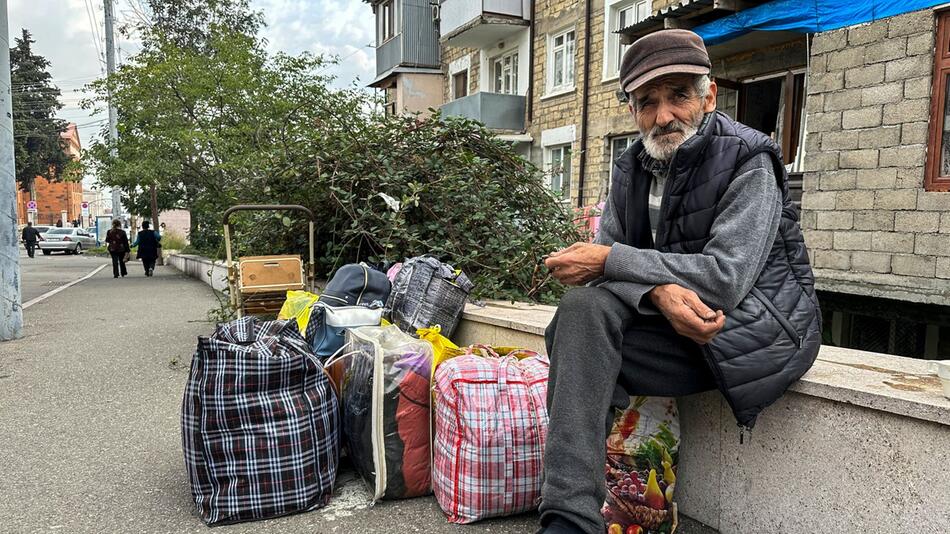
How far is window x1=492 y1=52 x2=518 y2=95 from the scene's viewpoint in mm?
17297

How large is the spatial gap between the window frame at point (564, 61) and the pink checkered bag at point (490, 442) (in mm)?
12621

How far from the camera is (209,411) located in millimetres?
2668

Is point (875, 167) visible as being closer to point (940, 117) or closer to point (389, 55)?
point (940, 117)

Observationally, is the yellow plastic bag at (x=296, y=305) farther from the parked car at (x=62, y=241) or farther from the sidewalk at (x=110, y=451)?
the parked car at (x=62, y=241)

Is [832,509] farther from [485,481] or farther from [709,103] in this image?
[709,103]

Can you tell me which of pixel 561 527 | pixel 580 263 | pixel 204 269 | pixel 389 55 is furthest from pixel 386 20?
pixel 561 527

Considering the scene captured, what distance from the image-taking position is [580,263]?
2213 mm

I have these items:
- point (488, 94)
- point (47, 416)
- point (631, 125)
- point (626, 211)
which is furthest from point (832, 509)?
point (488, 94)

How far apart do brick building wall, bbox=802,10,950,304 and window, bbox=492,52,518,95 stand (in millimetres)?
10513

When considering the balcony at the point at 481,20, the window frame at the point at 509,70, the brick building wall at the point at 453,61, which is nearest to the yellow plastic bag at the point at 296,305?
the balcony at the point at 481,20

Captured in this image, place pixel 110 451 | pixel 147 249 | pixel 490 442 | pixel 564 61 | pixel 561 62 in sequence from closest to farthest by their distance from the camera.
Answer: pixel 490 442
pixel 110 451
pixel 564 61
pixel 561 62
pixel 147 249

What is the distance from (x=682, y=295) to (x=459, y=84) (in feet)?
63.5

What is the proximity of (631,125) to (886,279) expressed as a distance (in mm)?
6698

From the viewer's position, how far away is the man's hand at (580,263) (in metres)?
2.19
